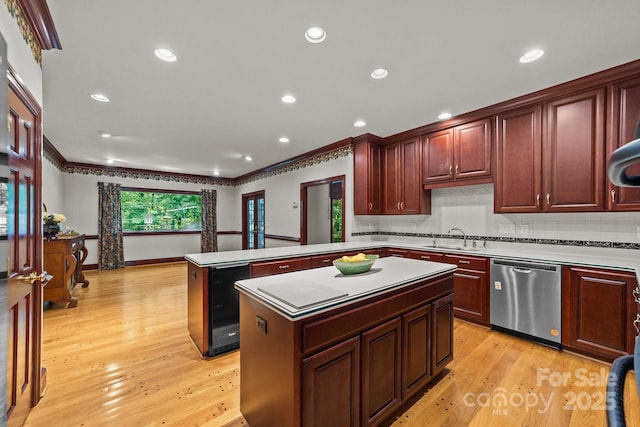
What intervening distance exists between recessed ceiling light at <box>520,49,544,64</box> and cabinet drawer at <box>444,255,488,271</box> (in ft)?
6.18

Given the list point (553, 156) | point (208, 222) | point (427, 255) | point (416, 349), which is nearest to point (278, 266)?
point (416, 349)

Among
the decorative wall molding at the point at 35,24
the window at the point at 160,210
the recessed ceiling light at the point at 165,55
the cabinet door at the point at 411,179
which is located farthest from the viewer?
the window at the point at 160,210

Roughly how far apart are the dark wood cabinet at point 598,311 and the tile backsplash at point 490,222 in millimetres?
680

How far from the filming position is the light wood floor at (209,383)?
1.79m

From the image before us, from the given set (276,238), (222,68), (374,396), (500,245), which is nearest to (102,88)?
(222,68)

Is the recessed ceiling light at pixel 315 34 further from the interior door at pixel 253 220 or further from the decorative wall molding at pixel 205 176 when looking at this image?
the interior door at pixel 253 220

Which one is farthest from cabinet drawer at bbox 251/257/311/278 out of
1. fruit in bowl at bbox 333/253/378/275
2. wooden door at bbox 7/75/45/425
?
wooden door at bbox 7/75/45/425

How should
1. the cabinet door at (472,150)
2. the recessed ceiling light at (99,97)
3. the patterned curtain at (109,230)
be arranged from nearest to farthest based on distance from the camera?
the recessed ceiling light at (99,97)
the cabinet door at (472,150)
the patterned curtain at (109,230)

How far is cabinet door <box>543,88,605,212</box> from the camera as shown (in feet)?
8.48

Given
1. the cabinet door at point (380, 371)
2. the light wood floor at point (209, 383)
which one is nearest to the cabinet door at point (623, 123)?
the light wood floor at point (209, 383)

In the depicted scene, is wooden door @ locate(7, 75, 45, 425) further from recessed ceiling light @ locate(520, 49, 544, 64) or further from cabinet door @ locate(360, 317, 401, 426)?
recessed ceiling light @ locate(520, 49, 544, 64)

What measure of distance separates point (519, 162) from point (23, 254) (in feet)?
13.7

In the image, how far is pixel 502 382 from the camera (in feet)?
7.00

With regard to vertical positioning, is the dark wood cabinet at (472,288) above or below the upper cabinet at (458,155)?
below
